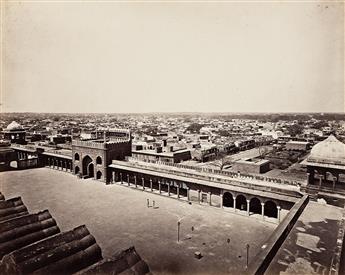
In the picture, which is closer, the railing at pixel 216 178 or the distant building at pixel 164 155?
the railing at pixel 216 178

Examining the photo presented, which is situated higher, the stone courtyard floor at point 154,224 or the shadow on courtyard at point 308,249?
the shadow on courtyard at point 308,249

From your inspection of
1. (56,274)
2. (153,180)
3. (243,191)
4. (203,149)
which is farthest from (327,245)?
(203,149)

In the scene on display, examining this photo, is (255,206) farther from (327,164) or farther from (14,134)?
(14,134)

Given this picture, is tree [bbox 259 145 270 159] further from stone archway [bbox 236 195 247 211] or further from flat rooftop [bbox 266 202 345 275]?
flat rooftop [bbox 266 202 345 275]

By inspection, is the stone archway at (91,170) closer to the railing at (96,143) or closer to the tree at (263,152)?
the railing at (96,143)

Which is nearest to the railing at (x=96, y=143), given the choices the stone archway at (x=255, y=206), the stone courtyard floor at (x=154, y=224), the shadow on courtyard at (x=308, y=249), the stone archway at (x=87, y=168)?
the stone archway at (x=87, y=168)

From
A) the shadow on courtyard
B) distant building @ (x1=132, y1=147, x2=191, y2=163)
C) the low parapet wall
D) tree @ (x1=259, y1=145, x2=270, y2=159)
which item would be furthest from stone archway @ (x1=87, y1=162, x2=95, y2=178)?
tree @ (x1=259, y1=145, x2=270, y2=159)

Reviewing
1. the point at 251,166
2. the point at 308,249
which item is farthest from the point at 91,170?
the point at 308,249
